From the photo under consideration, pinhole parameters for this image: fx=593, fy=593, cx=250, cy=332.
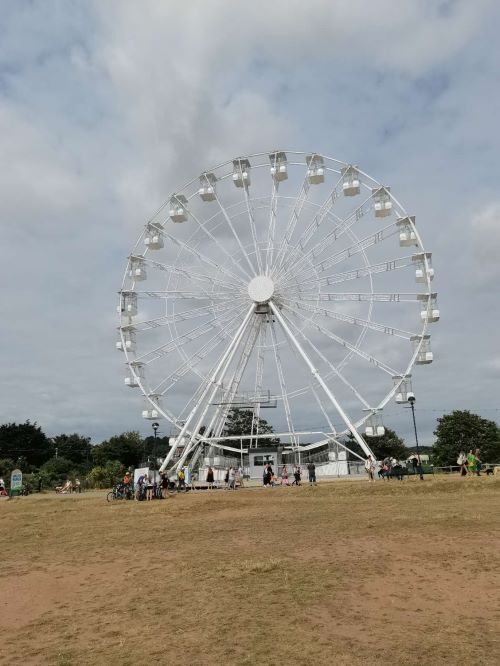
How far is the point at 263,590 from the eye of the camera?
32.2ft

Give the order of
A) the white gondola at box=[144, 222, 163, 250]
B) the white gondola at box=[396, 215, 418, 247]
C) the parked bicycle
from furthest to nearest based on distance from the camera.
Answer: the white gondola at box=[144, 222, 163, 250] → the white gondola at box=[396, 215, 418, 247] → the parked bicycle

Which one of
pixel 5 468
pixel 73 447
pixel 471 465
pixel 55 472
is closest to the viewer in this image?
pixel 471 465

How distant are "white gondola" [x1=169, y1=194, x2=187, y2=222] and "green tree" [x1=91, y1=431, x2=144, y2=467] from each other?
54604mm

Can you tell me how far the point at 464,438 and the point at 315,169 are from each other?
47.8 m

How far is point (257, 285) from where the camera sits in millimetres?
36406

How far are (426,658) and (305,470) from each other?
101 ft

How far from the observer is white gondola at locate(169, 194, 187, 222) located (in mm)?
39000

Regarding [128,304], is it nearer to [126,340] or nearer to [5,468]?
[126,340]

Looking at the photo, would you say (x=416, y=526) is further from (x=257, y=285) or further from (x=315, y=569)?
(x=257, y=285)

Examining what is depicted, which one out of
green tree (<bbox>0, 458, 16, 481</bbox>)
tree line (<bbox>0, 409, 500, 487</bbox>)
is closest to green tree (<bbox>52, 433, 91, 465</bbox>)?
Result: tree line (<bbox>0, 409, 500, 487</bbox>)

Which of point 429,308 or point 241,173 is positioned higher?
point 241,173

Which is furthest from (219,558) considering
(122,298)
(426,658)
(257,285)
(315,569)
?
(122,298)

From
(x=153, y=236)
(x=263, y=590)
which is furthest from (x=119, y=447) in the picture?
(x=263, y=590)

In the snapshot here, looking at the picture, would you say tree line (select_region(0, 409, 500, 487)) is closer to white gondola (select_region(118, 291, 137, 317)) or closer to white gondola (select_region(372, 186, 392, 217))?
white gondola (select_region(118, 291, 137, 317))
